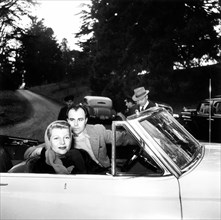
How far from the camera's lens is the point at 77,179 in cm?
291

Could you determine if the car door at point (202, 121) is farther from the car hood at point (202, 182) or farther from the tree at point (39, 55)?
the tree at point (39, 55)

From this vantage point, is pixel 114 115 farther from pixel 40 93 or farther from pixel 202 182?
pixel 202 182

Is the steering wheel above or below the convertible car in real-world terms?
above

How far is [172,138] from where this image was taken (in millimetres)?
3279

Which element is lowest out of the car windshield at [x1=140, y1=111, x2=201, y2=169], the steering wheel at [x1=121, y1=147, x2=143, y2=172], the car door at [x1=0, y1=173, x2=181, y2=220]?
the car door at [x1=0, y1=173, x2=181, y2=220]

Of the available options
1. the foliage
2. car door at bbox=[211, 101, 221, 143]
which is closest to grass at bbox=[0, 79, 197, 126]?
the foliage

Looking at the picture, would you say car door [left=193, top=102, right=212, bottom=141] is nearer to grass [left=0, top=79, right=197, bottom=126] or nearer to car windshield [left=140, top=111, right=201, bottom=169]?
car windshield [left=140, top=111, right=201, bottom=169]

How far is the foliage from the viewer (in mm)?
21953

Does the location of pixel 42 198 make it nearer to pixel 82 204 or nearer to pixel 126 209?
pixel 82 204

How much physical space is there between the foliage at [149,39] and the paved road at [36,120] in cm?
415

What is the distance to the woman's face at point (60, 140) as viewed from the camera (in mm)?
3197

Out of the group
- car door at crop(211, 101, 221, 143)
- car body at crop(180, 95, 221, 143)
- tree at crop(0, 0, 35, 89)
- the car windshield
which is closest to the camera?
the car windshield

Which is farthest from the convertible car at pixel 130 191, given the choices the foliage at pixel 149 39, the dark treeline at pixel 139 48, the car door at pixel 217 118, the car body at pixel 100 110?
the foliage at pixel 149 39

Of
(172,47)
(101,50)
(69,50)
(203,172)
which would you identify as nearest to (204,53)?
(172,47)
